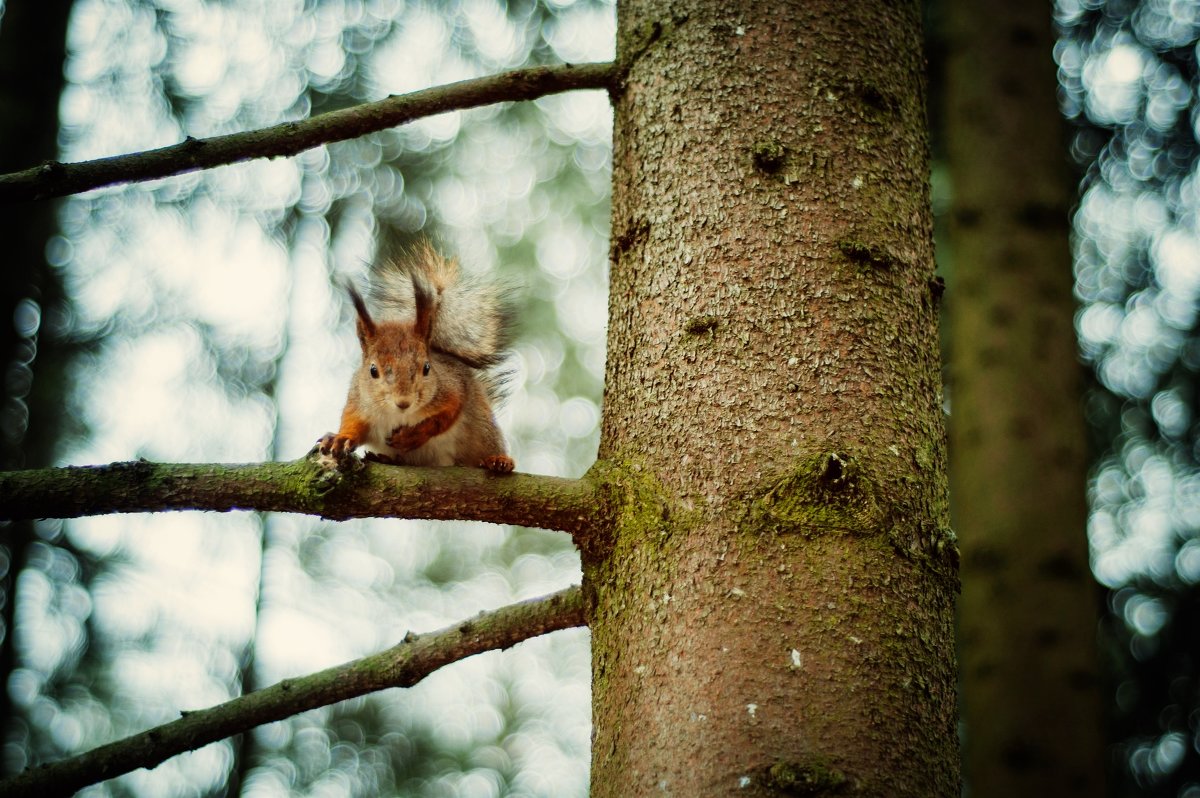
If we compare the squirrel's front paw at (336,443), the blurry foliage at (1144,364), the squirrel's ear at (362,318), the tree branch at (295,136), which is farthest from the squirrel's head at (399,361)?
the blurry foliage at (1144,364)

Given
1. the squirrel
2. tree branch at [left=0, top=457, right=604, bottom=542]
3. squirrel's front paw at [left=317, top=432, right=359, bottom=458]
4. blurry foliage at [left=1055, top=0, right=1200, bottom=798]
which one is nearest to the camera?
tree branch at [left=0, top=457, right=604, bottom=542]

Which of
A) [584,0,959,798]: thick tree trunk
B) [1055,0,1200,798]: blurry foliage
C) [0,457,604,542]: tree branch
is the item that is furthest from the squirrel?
[1055,0,1200,798]: blurry foliage

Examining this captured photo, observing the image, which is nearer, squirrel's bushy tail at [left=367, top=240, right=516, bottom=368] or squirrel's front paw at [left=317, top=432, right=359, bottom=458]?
squirrel's front paw at [left=317, top=432, right=359, bottom=458]

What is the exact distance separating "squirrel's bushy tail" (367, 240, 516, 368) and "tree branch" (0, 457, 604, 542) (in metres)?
1.11

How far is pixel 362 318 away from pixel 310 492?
3.87 ft

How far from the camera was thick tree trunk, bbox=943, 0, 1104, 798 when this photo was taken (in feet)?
7.56

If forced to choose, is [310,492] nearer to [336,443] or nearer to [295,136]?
[295,136]

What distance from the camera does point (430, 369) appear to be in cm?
237

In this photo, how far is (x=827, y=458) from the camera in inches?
46.4

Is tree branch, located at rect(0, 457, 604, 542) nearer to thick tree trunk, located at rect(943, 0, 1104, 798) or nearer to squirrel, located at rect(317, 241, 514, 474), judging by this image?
squirrel, located at rect(317, 241, 514, 474)

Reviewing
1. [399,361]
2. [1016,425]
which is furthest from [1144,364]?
[399,361]

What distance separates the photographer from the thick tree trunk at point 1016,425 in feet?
7.56

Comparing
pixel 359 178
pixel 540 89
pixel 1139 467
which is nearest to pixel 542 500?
pixel 540 89

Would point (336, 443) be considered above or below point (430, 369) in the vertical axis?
below
